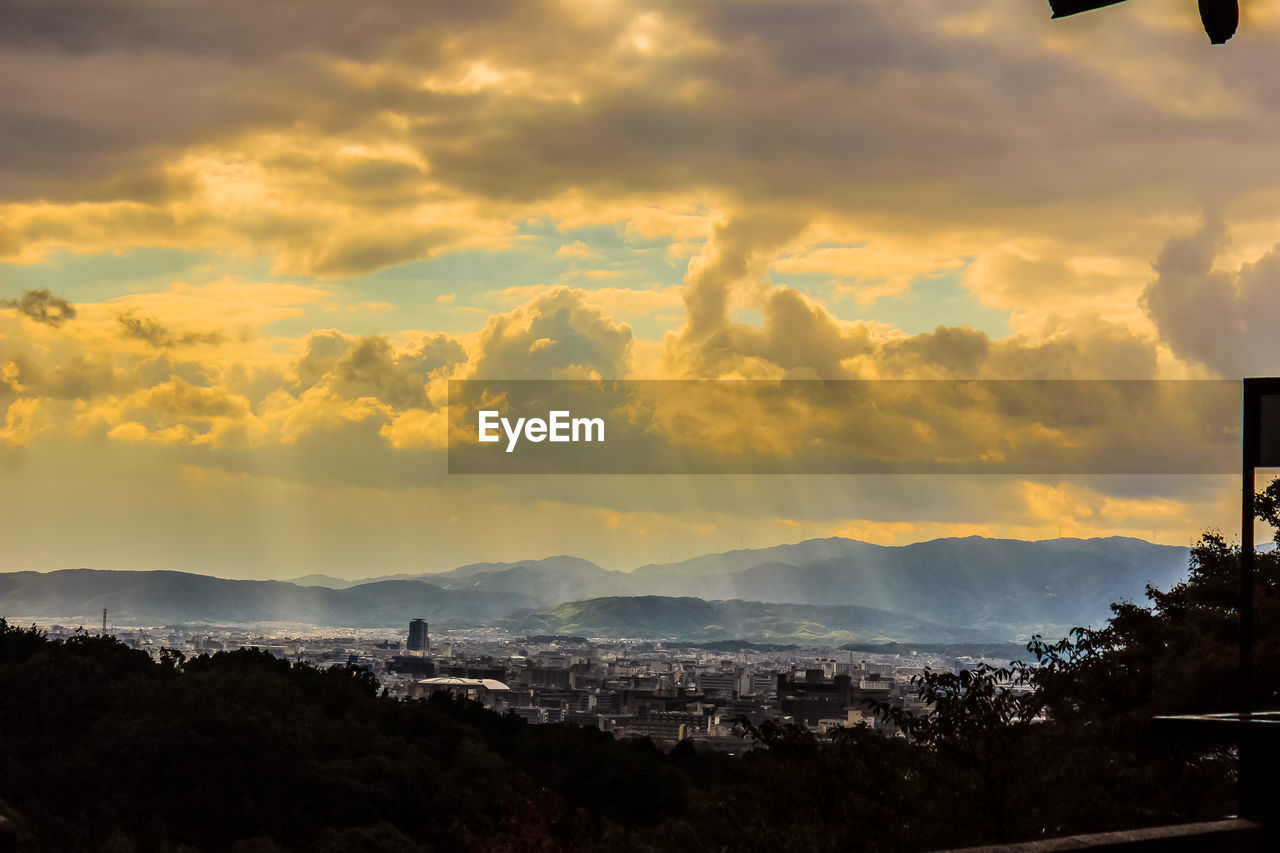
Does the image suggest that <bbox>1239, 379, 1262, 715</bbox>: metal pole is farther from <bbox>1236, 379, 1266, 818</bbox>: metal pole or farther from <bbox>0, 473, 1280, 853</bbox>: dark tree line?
<bbox>0, 473, 1280, 853</bbox>: dark tree line

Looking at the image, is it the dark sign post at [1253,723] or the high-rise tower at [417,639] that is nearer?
the dark sign post at [1253,723]

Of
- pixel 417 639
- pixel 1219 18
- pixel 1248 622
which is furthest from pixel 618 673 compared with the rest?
pixel 1248 622

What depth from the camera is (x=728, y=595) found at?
137375 millimetres

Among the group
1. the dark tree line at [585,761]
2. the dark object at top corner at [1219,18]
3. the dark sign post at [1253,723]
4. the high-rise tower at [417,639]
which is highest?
the dark object at top corner at [1219,18]

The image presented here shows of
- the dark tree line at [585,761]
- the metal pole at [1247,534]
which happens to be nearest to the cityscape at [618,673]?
the dark tree line at [585,761]

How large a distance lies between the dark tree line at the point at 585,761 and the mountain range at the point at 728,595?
4838 cm

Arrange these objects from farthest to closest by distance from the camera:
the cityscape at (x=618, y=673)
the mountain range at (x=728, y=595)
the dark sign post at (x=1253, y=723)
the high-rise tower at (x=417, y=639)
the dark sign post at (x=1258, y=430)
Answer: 1. the high-rise tower at (x=417, y=639)
2. the mountain range at (x=728, y=595)
3. the cityscape at (x=618, y=673)
4. the dark sign post at (x=1258, y=430)
5. the dark sign post at (x=1253, y=723)

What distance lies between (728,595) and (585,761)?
333 ft

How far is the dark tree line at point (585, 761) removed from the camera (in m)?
15.5

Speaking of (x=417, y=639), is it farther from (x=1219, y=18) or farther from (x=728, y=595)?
(x=1219, y=18)

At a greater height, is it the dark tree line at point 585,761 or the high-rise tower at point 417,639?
the dark tree line at point 585,761

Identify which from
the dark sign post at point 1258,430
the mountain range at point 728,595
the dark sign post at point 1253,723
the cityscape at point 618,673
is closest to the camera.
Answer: the dark sign post at point 1253,723

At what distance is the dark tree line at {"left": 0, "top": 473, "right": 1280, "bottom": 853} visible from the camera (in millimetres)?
15461

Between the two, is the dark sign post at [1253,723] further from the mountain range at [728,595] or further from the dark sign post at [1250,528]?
the mountain range at [728,595]
